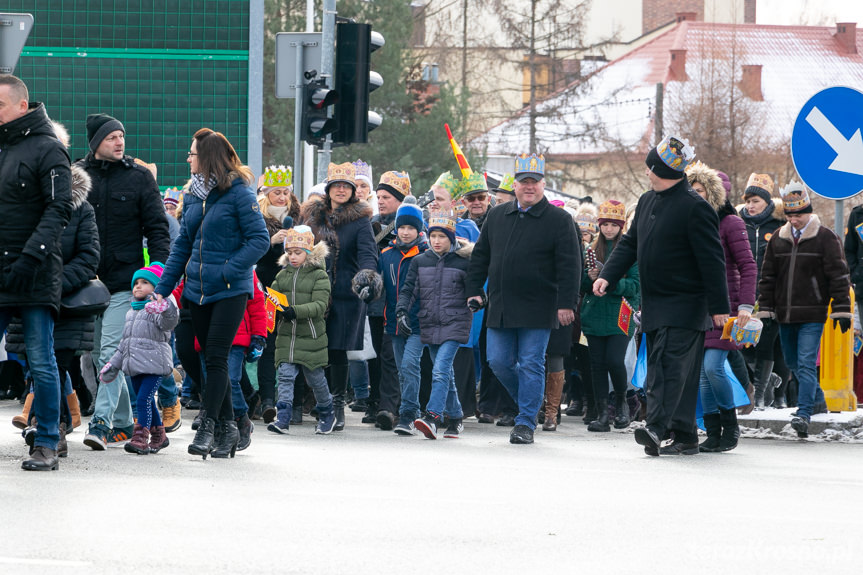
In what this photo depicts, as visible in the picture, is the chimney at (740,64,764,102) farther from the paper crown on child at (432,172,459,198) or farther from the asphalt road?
the asphalt road

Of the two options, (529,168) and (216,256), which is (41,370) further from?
(529,168)

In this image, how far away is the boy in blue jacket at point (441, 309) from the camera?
1180 centimetres

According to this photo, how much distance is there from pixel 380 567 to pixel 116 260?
4.65 metres

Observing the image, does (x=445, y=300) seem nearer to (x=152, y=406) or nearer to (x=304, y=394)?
(x=304, y=394)

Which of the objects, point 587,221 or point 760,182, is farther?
point 760,182

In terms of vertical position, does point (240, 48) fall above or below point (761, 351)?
above

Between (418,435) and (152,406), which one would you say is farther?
(418,435)

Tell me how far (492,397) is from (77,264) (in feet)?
16.4

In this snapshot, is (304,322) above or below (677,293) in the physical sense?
below

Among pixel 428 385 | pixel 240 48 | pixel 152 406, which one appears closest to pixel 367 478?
pixel 152 406

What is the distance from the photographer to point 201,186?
9.50m

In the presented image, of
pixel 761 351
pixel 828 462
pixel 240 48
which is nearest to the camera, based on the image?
pixel 828 462

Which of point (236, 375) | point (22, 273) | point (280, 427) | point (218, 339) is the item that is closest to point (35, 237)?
point (22, 273)

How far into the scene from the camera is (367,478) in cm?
898
